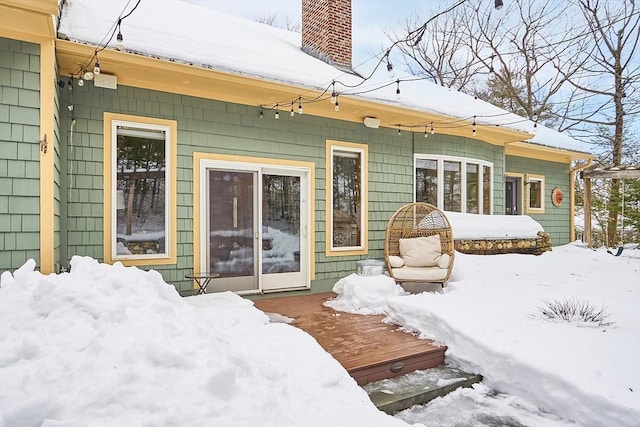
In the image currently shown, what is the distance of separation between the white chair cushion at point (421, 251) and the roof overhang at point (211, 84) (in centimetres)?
197

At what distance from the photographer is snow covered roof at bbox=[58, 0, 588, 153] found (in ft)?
14.3

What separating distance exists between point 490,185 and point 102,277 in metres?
7.27

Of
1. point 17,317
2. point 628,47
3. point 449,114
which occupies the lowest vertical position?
point 17,317

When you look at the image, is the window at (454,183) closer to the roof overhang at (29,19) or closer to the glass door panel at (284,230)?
the glass door panel at (284,230)

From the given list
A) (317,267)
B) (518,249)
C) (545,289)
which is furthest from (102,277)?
(518,249)

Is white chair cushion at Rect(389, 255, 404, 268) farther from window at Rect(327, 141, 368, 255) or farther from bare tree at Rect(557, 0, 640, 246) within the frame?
bare tree at Rect(557, 0, 640, 246)

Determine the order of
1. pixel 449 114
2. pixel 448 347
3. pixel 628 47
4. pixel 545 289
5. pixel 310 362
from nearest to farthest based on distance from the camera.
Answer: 1. pixel 310 362
2. pixel 448 347
3. pixel 545 289
4. pixel 449 114
5. pixel 628 47

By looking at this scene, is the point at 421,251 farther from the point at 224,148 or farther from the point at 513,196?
the point at 513,196

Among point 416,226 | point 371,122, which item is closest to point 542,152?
point 416,226

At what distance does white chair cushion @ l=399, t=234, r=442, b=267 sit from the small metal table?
2.67 metres

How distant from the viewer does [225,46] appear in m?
5.32

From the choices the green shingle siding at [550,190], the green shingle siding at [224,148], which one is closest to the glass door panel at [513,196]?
the green shingle siding at [550,190]

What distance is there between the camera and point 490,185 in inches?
316

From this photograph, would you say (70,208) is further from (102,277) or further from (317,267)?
(317,267)
